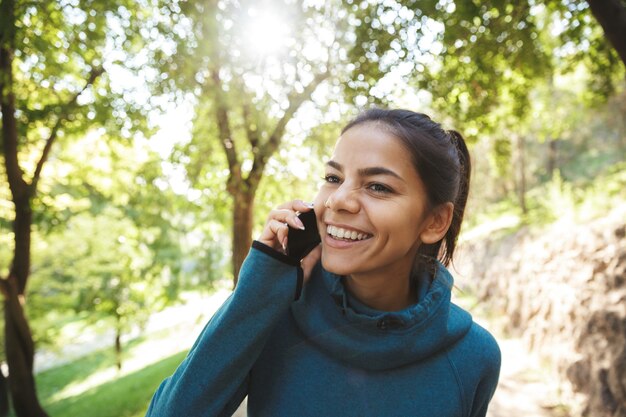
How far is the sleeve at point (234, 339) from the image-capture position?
1.33 m

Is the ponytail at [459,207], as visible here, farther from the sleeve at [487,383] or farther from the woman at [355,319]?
the sleeve at [487,383]

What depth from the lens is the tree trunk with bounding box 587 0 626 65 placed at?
3.47 meters

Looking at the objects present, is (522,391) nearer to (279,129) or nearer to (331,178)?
(279,129)

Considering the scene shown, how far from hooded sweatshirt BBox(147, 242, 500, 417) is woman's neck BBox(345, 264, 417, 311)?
0.14ft

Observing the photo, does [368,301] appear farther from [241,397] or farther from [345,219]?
[241,397]

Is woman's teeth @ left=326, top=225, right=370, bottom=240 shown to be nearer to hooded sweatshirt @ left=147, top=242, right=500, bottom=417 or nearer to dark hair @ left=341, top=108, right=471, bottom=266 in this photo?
hooded sweatshirt @ left=147, top=242, right=500, bottom=417

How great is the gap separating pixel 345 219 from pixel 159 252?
50.4 ft

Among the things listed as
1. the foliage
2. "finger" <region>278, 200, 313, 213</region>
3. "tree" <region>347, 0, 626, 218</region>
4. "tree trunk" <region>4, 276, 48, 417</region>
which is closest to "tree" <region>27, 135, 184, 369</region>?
"tree trunk" <region>4, 276, 48, 417</region>

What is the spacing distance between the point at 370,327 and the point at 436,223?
1.57 feet

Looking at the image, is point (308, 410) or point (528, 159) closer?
point (308, 410)

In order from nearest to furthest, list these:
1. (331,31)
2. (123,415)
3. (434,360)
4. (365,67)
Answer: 1. (434,360)
2. (365,67)
3. (331,31)
4. (123,415)

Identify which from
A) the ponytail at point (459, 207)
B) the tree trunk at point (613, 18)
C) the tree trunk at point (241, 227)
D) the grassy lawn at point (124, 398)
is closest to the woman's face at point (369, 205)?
the ponytail at point (459, 207)

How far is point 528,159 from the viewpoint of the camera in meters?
28.4

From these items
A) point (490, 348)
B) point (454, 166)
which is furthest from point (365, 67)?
point (490, 348)
